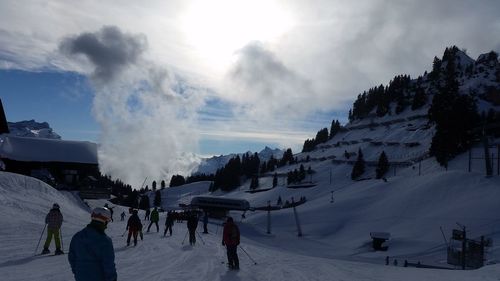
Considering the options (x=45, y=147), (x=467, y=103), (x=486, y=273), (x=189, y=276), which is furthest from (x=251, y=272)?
(x=467, y=103)

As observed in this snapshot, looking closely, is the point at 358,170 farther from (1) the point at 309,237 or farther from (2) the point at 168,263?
(2) the point at 168,263

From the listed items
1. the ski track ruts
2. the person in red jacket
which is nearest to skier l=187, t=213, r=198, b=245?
the ski track ruts

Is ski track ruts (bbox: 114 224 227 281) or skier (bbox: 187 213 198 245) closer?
ski track ruts (bbox: 114 224 227 281)

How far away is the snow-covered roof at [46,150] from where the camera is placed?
6128 cm

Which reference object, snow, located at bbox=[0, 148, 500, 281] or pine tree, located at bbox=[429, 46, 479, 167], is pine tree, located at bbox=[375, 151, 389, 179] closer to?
snow, located at bbox=[0, 148, 500, 281]

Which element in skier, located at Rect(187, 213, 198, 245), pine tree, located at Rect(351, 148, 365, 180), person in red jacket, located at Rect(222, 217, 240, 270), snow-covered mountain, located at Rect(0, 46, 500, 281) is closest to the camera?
person in red jacket, located at Rect(222, 217, 240, 270)

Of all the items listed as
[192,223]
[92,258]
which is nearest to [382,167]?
[192,223]

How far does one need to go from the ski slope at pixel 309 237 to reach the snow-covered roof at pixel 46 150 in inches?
308

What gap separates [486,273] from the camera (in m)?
17.0

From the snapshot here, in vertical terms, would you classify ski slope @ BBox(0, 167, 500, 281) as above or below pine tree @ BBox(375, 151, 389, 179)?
below

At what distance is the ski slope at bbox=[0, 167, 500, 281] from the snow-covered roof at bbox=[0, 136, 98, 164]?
7.81m

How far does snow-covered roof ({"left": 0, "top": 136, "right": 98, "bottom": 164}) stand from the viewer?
201 feet

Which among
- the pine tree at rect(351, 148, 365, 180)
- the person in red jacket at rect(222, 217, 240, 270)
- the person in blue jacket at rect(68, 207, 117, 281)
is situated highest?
the pine tree at rect(351, 148, 365, 180)

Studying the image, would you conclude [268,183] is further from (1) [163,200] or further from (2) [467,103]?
(2) [467,103]
